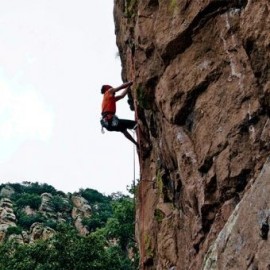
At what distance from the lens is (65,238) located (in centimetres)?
3241

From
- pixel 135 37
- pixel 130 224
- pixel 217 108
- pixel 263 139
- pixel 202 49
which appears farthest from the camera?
pixel 130 224

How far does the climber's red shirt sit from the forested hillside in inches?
692

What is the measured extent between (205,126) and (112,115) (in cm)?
522

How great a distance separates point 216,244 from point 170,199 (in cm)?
415

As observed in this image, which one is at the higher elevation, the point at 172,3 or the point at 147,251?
the point at 172,3

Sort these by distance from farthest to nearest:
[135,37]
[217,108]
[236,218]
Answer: [135,37] < [217,108] < [236,218]

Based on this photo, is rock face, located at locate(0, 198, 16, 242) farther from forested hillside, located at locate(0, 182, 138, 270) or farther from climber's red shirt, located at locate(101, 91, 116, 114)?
climber's red shirt, located at locate(101, 91, 116, 114)

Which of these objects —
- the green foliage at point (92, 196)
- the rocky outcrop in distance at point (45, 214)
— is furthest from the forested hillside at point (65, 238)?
the green foliage at point (92, 196)

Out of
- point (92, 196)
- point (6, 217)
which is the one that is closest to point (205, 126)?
point (6, 217)

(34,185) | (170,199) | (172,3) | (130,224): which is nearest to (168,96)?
(172,3)

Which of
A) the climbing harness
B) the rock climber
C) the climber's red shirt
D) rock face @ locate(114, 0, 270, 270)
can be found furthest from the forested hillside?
rock face @ locate(114, 0, 270, 270)

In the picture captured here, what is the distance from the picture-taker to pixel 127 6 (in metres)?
14.5

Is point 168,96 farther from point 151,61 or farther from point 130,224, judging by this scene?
point 130,224

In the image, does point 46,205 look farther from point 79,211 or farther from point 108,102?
point 108,102
